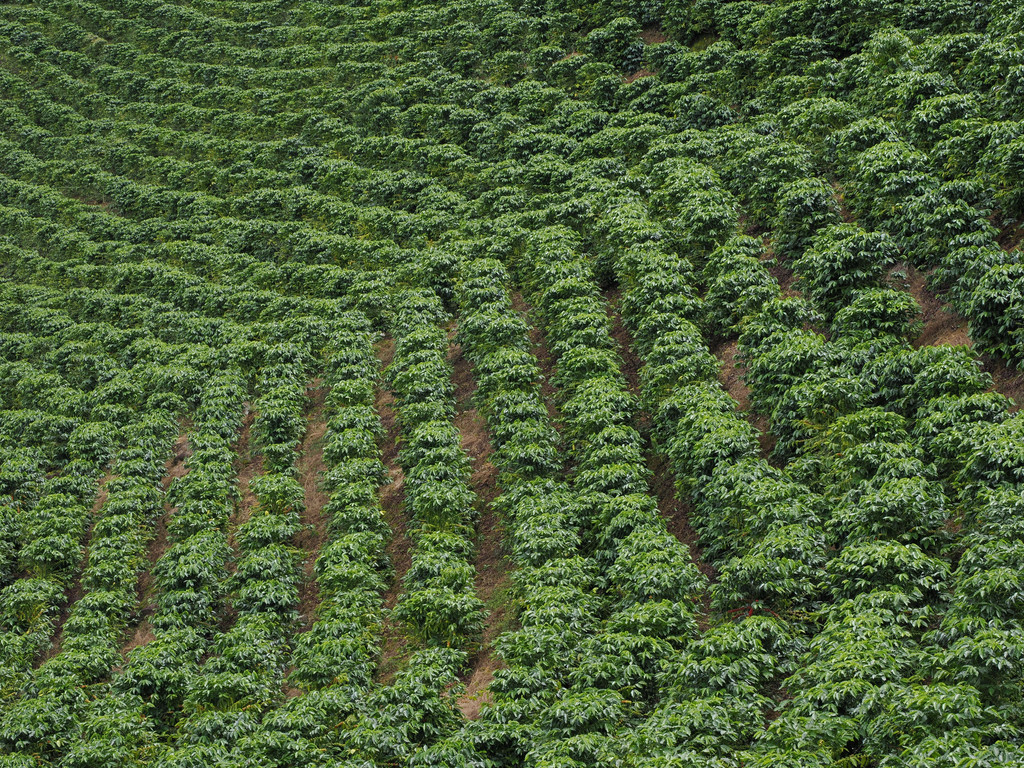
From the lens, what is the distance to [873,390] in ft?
54.0

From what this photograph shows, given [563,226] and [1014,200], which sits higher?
[1014,200]

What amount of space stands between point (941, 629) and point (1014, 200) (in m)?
11.0

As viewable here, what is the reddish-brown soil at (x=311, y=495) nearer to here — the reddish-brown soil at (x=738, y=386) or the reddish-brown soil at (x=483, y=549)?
the reddish-brown soil at (x=483, y=549)

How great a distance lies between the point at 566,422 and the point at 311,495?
778 cm

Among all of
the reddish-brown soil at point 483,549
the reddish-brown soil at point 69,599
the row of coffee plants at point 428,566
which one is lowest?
the reddish-brown soil at point 69,599

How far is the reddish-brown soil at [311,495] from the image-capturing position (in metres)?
A: 20.5

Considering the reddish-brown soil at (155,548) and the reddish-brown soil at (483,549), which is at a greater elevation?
the reddish-brown soil at (483,549)

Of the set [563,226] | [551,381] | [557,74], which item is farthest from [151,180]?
[551,381]

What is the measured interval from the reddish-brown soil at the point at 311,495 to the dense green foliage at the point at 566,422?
13 centimetres

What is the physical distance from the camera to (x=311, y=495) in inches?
924

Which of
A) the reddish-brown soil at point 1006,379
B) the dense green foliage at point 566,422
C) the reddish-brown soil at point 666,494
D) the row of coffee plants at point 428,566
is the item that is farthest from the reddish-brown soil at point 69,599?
the reddish-brown soil at point 1006,379

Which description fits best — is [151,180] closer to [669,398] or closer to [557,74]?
[557,74]

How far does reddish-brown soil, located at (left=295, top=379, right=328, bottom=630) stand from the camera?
20.5m

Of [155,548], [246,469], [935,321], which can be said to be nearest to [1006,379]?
[935,321]
